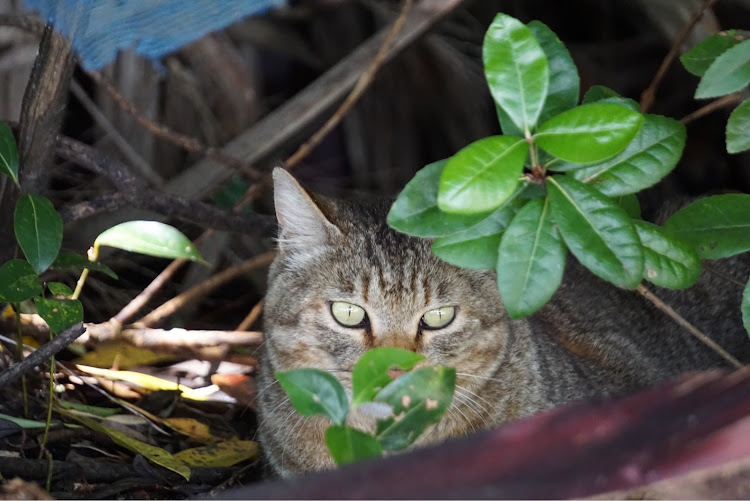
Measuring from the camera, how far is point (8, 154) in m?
2.25

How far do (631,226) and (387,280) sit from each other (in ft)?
2.61

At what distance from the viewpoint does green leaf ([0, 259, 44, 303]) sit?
2170 millimetres

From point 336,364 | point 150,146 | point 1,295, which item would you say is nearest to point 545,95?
point 336,364

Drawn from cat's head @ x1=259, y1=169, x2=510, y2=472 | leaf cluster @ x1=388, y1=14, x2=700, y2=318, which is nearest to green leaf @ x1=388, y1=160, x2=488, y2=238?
leaf cluster @ x1=388, y1=14, x2=700, y2=318

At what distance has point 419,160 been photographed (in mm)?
5137

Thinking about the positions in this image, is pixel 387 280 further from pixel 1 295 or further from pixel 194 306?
pixel 194 306

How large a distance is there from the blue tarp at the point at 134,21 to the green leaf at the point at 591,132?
125 centimetres

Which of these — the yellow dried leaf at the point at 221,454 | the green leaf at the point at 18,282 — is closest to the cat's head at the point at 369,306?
the yellow dried leaf at the point at 221,454

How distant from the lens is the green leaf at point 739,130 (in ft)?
6.23

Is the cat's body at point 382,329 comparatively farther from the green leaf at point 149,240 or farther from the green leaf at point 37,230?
the green leaf at point 37,230

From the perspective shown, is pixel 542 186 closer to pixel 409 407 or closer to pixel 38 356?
pixel 409 407

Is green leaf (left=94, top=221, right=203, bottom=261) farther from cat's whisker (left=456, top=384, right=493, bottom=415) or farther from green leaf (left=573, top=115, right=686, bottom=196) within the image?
green leaf (left=573, top=115, right=686, bottom=196)

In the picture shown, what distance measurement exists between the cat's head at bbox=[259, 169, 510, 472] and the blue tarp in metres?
0.62

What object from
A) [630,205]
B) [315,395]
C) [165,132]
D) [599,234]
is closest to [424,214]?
[599,234]
